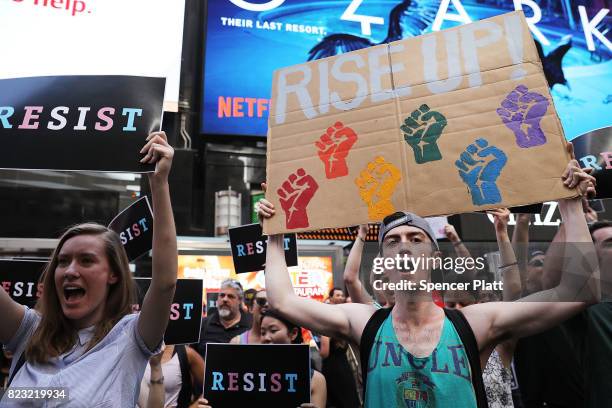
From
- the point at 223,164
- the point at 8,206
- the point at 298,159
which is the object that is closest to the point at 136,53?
the point at 223,164

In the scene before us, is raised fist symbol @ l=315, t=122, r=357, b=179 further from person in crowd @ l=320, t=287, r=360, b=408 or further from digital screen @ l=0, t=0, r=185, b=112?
digital screen @ l=0, t=0, r=185, b=112

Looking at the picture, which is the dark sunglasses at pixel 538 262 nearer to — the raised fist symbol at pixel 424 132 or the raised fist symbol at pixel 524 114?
the raised fist symbol at pixel 524 114

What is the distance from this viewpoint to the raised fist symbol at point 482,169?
2.10 metres

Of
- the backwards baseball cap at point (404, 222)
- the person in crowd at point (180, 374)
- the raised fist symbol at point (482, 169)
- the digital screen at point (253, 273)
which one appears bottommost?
the person in crowd at point (180, 374)

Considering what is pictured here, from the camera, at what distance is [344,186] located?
237 centimetres

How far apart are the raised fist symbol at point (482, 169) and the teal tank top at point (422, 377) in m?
0.59

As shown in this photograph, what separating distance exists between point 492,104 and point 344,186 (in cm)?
78

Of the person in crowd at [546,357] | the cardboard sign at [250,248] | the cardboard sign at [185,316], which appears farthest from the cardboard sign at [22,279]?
the person in crowd at [546,357]

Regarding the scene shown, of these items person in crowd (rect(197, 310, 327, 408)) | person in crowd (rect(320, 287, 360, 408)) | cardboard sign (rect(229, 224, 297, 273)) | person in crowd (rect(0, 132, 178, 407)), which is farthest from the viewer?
cardboard sign (rect(229, 224, 297, 273))

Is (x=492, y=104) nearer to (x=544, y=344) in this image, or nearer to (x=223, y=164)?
(x=544, y=344)

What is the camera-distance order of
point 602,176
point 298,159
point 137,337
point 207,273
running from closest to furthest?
1. point 137,337
2. point 298,159
3. point 602,176
4. point 207,273

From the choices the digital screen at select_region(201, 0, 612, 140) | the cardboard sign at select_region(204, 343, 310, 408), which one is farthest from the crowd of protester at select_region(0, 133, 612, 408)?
the digital screen at select_region(201, 0, 612, 140)

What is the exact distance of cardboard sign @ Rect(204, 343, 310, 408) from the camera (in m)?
3.17

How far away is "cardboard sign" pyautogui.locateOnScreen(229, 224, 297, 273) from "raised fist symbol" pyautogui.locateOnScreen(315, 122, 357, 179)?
227 cm
